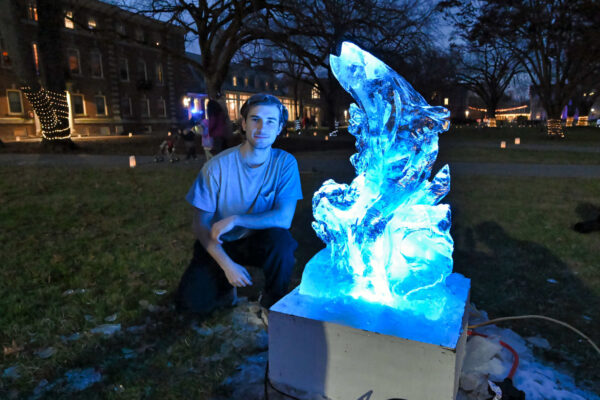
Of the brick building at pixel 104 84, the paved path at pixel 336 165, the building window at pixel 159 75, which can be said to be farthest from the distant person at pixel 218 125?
the building window at pixel 159 75

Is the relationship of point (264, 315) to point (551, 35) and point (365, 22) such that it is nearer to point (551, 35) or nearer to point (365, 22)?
point (365, 22)

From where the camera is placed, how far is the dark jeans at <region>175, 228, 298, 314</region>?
264cm

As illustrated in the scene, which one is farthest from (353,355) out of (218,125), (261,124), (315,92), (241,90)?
(241,90)

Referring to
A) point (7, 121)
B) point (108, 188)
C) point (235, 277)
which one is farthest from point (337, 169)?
point (7, 121)

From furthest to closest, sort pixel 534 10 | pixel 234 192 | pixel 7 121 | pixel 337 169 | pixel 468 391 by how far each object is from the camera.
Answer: pixel 7 121, pixel 534 10, pixel 337 169, pixel 234 192, pixel 468 391

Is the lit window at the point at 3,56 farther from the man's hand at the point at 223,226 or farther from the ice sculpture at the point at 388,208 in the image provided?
the ice sculpture at the point at 388,208

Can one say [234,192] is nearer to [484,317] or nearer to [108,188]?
[484,317]

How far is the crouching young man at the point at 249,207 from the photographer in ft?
8.03

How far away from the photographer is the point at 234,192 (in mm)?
2592

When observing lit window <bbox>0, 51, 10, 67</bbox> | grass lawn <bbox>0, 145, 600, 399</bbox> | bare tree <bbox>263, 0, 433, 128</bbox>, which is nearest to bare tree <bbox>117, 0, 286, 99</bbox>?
bare tree <bbox>263, 0, 433, 128</bbox>

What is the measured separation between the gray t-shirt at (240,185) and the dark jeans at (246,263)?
227 mm

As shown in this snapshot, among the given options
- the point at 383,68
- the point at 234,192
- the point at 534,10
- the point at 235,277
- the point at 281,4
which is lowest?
the point at 235,277

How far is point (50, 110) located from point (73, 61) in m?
18.8

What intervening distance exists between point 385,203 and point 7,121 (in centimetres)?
3052
